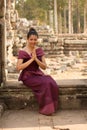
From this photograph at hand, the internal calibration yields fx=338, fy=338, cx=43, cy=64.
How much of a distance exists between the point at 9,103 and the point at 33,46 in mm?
1015

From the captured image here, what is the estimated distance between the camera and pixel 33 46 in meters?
5.46

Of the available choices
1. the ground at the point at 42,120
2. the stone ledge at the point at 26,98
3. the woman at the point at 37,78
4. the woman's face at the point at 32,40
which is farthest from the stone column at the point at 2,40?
the ground at the point at 42,120

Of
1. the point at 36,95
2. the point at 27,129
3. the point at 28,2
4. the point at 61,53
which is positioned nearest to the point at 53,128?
the point at 27,129

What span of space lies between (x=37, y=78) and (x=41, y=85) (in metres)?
0.16

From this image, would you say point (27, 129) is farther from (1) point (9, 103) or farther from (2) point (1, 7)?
(2) point (1, 7)

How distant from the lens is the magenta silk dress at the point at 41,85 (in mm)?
5176

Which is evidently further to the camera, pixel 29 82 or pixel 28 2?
pixel 28 2

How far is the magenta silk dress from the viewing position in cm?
518

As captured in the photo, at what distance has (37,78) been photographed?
540 cm

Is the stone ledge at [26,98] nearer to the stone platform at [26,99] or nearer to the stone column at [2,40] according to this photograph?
the stone platform at [26,99]

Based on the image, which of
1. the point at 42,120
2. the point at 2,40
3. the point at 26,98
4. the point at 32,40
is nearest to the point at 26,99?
the point at 26,98

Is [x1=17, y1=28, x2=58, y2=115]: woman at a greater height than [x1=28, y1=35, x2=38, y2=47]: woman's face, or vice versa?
[x1=28, y1=35, x2=38, y2=47]: woman's face

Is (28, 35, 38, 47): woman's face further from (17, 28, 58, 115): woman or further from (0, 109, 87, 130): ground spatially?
(0, 109, 87, 130): ground

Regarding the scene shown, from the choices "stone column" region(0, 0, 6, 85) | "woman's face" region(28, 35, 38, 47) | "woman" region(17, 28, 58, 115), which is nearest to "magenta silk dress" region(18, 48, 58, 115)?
"woman" region(17, 28, 58, 115)
